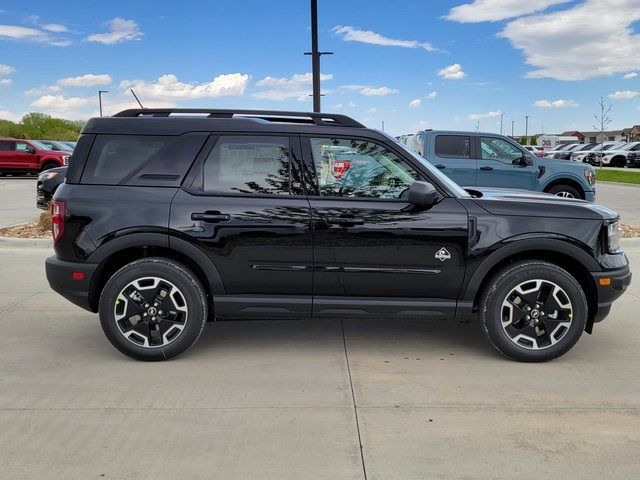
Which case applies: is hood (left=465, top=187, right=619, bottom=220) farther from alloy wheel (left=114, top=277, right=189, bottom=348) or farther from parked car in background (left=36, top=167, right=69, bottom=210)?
parked car in background (left=36, top=167, right=69, bottom=210)

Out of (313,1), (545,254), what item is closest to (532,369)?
(545,254)

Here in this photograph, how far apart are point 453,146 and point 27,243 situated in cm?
763

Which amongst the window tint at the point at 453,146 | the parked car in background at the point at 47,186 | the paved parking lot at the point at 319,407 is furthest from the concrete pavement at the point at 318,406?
the window tint at the point at 453,146

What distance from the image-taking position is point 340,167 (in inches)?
176

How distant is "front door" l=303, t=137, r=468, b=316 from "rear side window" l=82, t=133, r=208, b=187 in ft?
3.01

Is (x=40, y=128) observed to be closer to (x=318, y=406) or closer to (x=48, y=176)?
(x=48, y=176)

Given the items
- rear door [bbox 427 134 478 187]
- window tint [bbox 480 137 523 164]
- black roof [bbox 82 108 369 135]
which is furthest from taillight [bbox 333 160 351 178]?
window tint [bbox 480 137 523 164]

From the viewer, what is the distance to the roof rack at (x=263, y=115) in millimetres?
4535

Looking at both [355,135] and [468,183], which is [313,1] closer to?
[468,183]

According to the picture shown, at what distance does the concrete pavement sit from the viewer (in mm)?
2992

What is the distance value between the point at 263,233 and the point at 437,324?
2.08 m

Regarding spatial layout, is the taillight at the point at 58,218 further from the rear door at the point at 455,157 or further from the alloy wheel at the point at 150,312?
the rear door at the point at 455,157

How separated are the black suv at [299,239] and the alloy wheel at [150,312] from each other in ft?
0.03

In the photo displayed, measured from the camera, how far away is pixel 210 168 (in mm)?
4398
